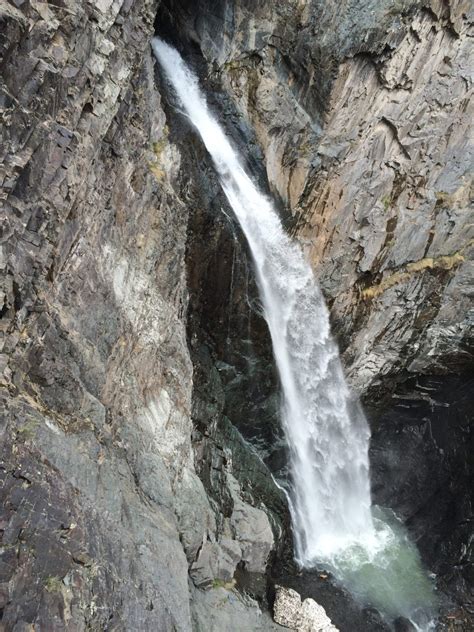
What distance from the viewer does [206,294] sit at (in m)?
12.0

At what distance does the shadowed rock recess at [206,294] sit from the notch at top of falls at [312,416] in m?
0.49

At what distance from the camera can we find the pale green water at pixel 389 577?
499 inches

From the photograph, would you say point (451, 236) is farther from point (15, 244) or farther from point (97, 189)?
point (15, 244)

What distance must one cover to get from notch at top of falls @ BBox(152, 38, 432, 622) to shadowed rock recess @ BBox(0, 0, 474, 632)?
49 centimetres

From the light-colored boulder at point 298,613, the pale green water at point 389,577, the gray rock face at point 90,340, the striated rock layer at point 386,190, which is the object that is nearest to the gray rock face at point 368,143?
the striated rock layer at point 386,190

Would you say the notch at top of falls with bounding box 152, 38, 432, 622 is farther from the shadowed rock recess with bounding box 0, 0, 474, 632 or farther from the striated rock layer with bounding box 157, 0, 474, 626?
the striated rock layer with bounding box 157, 0, 474, 626

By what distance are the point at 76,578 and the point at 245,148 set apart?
1005 cm

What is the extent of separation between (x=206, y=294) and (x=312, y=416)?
17.0ft

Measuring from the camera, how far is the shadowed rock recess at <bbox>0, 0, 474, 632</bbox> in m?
6.04

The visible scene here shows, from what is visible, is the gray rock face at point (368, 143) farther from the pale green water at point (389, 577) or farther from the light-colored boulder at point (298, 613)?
the light-colored boulder at point (298, 613)

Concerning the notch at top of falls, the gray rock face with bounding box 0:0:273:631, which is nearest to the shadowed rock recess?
the gray rock face with bounding box 0:0:273:631

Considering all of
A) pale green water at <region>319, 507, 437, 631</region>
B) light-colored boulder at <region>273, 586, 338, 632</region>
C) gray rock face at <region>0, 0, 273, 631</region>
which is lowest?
pale green water at <region>319, 507, 437, 631</region>

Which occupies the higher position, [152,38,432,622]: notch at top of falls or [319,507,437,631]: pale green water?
[152,38,432,622]: notch at top of falls

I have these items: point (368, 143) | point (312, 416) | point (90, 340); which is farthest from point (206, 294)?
point (368, 143)
